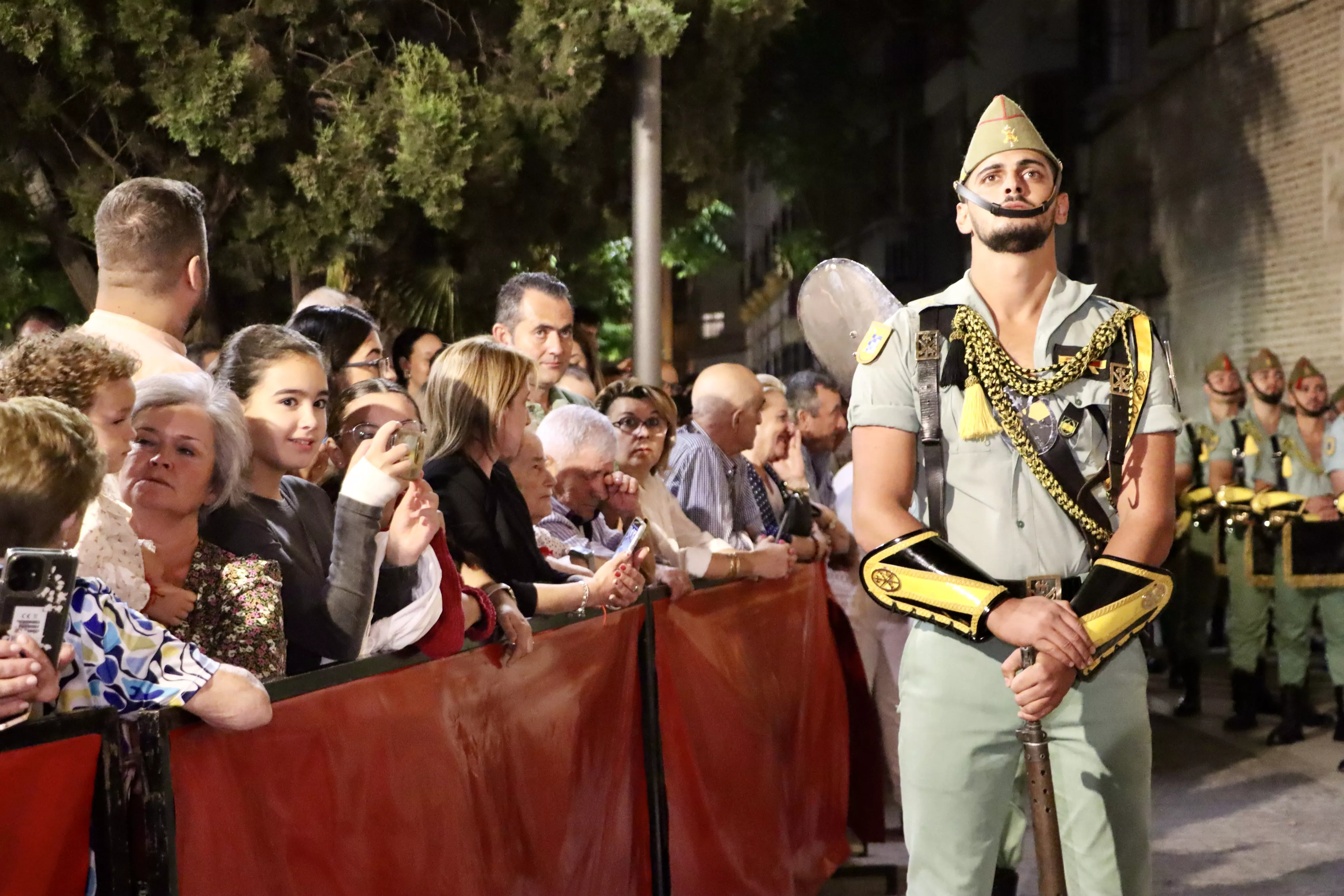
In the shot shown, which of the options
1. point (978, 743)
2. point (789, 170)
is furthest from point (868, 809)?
point (789, 170)

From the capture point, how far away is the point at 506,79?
13.1 meters

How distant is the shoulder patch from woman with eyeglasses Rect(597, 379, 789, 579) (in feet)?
7.97

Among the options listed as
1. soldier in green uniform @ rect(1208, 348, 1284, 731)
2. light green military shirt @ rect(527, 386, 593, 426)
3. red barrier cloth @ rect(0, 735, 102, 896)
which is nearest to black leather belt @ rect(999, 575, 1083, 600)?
red barrier cloth @ rect(0, 735, 102, 896)

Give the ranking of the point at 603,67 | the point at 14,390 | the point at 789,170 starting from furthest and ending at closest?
1. the point at 789,170
2. the point at 603,67
3. the point at 14,390

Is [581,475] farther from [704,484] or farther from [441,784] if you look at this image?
[441,784]

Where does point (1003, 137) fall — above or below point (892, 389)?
above

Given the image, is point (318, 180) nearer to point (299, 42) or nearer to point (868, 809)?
point (299, 42)

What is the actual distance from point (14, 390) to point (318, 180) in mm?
9140

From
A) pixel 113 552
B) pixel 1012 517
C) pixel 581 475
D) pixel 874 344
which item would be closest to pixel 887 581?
pixel 1012 517

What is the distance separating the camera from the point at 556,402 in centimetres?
728

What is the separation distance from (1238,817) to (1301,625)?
2.92 meters

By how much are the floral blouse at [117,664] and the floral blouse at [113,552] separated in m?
0.42

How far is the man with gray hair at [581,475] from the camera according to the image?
19.3 ft

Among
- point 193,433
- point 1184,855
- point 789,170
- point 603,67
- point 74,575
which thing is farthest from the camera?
point 789,170
